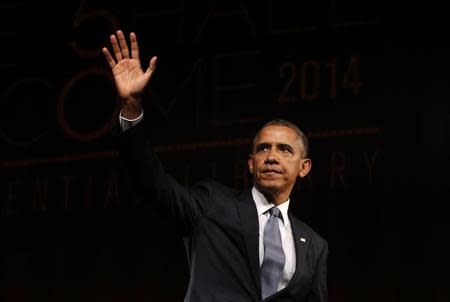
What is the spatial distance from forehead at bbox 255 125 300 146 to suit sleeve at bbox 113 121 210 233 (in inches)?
13.0

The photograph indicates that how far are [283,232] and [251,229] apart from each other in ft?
0.57

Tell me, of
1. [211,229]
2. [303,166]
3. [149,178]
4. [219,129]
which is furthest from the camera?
[219,129]

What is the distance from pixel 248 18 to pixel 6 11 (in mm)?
1341

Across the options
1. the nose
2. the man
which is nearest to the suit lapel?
the man

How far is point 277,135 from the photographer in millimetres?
2443

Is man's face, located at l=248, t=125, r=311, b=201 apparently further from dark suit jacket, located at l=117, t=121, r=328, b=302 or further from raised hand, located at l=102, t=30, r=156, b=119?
raised hand, located at l=102, t=30, r=156, b=119

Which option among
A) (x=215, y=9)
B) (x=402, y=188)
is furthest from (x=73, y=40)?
(x=402, y=188)

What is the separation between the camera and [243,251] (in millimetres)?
2209

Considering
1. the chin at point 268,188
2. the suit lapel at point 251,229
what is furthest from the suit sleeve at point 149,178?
the chin at point 268,188

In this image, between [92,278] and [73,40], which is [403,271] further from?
[73,40]

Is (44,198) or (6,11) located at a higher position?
(6,11)

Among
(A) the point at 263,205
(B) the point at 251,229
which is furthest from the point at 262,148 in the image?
(B) the point at 251,229

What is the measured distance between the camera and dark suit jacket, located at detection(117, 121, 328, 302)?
2125 millimetres

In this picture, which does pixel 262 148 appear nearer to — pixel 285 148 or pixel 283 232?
pixel 285 148
